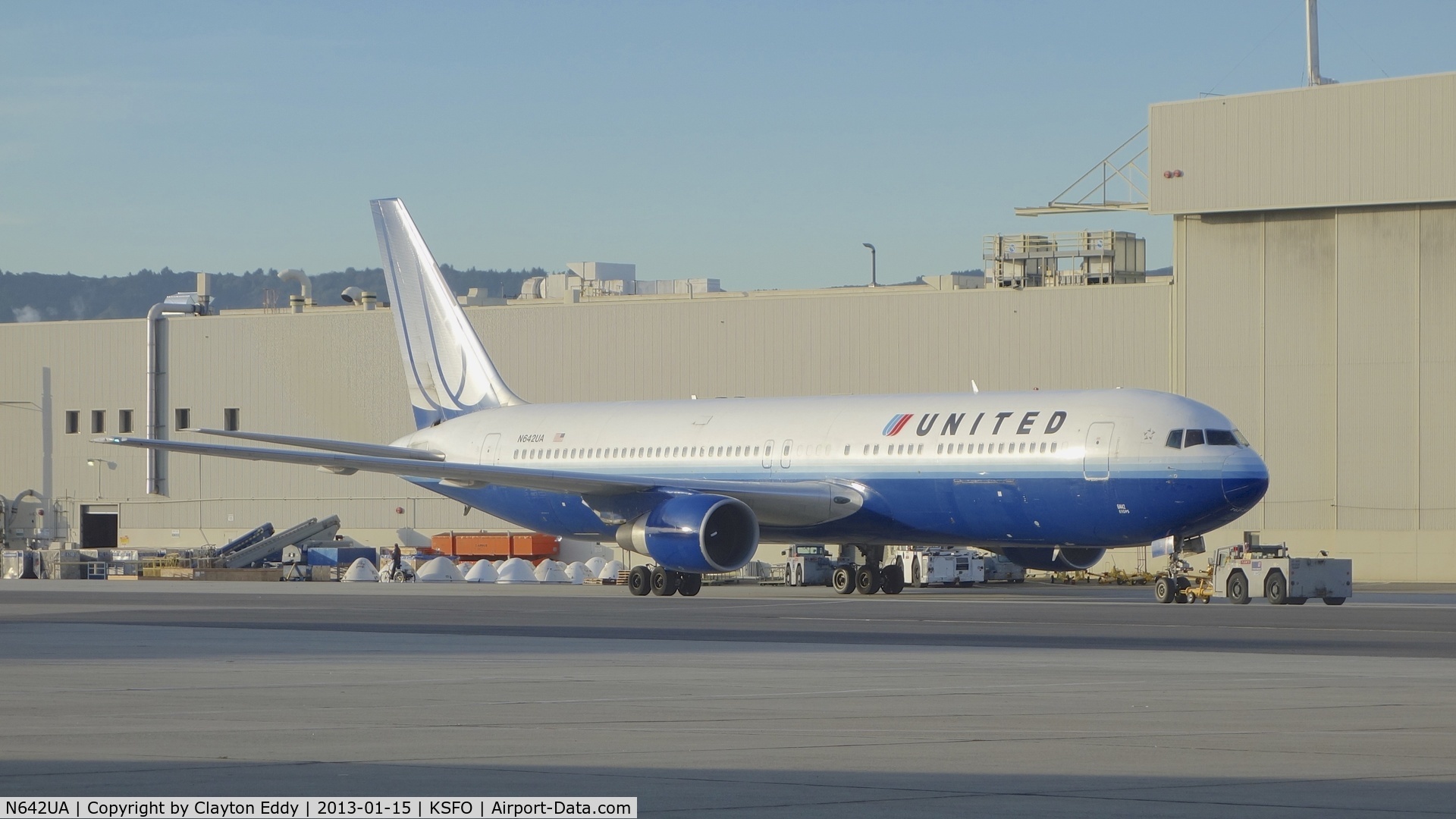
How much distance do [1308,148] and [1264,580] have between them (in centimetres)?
1968

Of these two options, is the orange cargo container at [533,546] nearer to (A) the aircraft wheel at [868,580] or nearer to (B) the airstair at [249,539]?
(B) the airstair at [249,539]

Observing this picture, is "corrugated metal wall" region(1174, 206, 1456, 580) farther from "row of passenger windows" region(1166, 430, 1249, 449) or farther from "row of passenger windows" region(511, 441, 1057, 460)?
"row of passenger windows" region(1166, 430, 1249, 449)


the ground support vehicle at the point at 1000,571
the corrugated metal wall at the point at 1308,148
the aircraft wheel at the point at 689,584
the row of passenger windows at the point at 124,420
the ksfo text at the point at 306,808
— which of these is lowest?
the ground support vehicle at the point at 1000,571

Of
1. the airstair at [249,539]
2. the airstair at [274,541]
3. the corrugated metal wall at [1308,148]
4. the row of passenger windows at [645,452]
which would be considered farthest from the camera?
the airstair at [249,539]

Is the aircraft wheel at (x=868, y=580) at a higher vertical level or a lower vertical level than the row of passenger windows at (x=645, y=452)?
lower

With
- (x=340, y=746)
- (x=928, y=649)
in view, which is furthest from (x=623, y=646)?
(x=340, y=746)

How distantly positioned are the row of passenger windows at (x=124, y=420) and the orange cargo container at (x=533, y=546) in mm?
14730

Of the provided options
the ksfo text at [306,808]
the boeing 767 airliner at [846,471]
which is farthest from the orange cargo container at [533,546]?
the ksfo text at [306,808]

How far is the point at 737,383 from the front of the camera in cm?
6044

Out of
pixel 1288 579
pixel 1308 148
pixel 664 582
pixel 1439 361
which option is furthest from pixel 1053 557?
pixel 1308 148

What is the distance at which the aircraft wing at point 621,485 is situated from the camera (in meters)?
38.3

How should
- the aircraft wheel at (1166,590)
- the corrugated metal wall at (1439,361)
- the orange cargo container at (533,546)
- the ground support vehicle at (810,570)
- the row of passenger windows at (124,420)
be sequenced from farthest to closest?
the row of passenger windows at (124,420)
the orange cargo container at (533,546)
the corrugated metal wall at (1439,361)
the ground support vehicle at (810,570)
the aircraft wheel at (1166,590)

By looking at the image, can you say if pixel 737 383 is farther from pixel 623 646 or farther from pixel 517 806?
pixel 517 806

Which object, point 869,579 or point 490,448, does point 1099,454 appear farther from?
point 490,448
